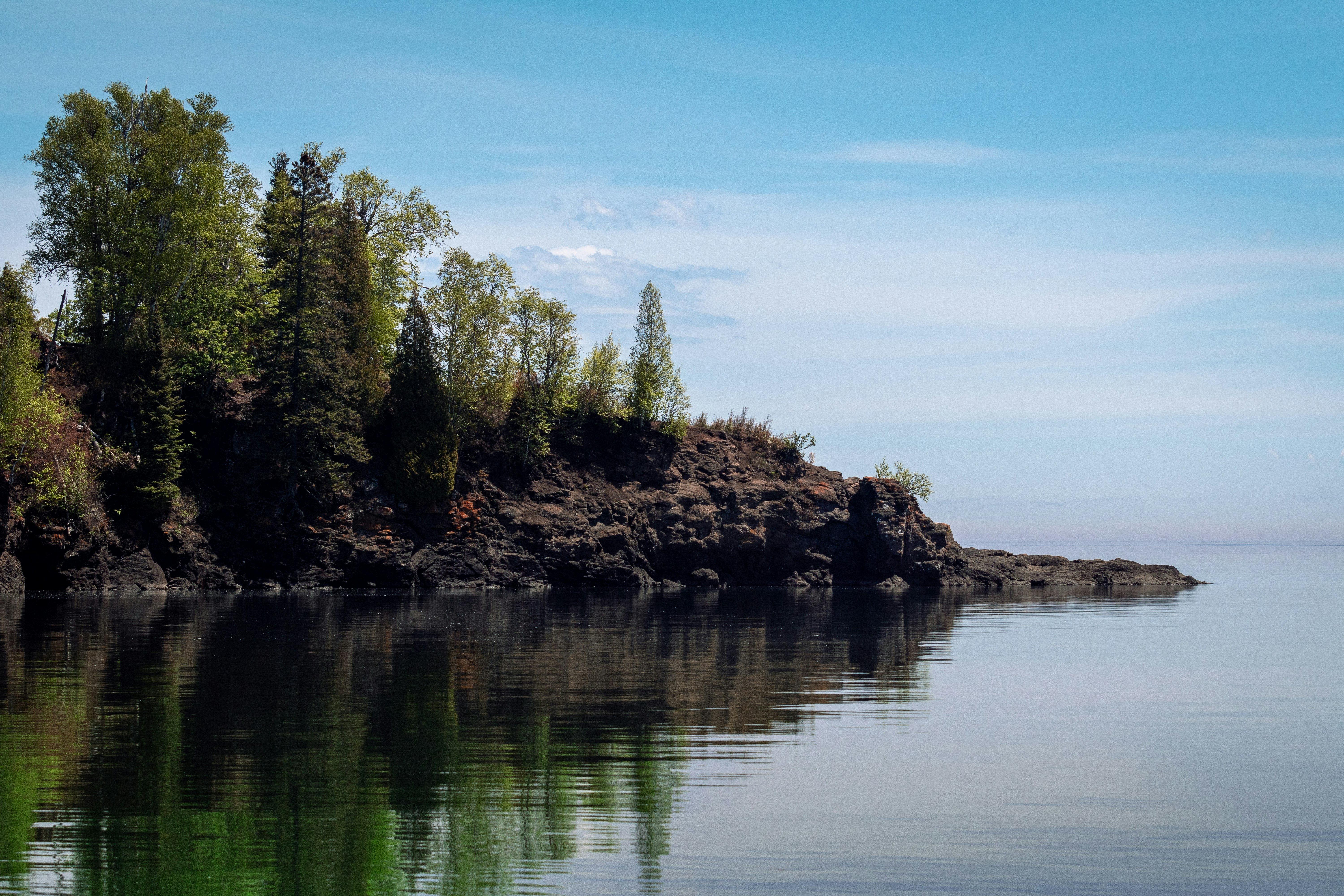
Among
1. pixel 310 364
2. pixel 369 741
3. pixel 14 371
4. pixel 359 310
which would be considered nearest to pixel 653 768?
pixel 369 741

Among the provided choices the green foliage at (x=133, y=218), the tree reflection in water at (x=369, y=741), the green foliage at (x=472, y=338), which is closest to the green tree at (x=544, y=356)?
the green foliage at (x=472, y=338)

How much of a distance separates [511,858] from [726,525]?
73.3m

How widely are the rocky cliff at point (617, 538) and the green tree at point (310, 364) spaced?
291 cm

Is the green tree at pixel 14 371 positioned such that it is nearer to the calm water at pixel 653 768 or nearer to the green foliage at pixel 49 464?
the green foliage at pixel 49 464

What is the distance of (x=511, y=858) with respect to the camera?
11.2m

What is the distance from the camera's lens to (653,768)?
1547 cm

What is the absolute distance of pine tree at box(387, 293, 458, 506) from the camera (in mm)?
71000

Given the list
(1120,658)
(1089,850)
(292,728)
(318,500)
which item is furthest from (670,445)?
(1089,850)

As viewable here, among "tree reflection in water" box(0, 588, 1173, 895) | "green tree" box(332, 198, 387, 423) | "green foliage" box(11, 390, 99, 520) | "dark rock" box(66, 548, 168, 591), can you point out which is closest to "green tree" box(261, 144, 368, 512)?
"green tree" box(332, 198, 387, 423)

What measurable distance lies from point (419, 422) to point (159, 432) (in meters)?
16.5

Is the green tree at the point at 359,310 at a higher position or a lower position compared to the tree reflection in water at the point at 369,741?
higher

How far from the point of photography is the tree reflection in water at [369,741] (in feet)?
36.6

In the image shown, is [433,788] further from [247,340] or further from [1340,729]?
[247,340]

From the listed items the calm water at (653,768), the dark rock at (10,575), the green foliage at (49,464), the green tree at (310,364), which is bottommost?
the calm water at (653,768)
